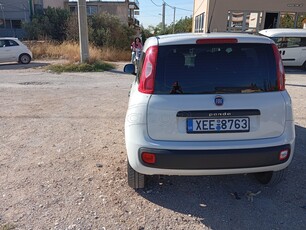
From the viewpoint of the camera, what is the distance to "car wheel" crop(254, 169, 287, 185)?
3.01 metres

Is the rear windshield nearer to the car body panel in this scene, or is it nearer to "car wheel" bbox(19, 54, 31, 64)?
the car body panel

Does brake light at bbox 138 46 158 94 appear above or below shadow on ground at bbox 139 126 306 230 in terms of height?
above

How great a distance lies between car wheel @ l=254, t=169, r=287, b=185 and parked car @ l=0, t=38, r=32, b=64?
15003mm

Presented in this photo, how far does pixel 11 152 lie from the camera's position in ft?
13.0

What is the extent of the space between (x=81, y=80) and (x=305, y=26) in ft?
56.7

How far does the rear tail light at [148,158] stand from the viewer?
2.51 metres

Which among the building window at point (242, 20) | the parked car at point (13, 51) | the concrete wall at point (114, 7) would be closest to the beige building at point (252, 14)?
the building window at point (242, 20)

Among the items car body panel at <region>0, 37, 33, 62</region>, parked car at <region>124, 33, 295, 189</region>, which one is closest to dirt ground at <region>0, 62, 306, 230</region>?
parked car at <region>124, 33, 295, 189</region>

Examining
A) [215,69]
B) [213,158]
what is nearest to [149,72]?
[215,69]

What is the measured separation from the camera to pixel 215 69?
8.33 ft

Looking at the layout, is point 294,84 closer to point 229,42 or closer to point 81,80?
point 81,80

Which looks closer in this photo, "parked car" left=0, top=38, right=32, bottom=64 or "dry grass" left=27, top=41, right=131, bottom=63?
"parked car" left=0, top=38, right=32, bottom=64

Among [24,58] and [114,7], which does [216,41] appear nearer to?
[24,58]

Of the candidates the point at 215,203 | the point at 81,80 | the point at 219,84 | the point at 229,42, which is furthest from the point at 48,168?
the point at 81,80
